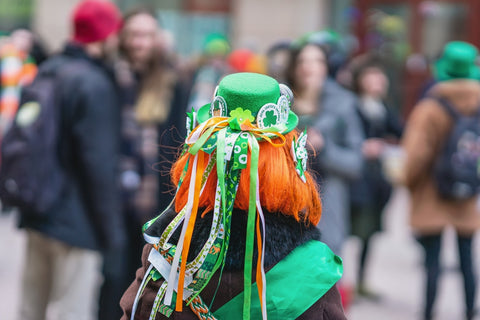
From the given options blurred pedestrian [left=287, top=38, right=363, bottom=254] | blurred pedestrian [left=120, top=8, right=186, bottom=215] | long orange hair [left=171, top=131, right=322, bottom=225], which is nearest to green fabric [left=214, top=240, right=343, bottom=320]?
long orange hair [left=171, top=131, right=322, bottom=225]

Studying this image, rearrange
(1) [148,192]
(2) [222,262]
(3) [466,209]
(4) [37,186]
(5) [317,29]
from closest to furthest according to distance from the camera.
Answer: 1. (2) [222,262]
2. (4) [37,186]
3. (1) [148,192]
4. (3) [466,209]
5. (5) [317,29]

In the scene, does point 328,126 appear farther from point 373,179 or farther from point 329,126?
point 373,179

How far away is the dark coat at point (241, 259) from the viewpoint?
6.63 feet

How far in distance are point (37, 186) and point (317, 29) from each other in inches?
445

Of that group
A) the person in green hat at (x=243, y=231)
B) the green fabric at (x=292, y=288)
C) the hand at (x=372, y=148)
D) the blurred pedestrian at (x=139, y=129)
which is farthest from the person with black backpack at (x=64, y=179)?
the hand at (x=372, y=148)

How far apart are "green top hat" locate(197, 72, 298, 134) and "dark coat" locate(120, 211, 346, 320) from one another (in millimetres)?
269

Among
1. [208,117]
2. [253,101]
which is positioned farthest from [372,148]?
[253,101]

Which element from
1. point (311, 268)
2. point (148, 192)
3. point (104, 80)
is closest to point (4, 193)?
point (104, 80)

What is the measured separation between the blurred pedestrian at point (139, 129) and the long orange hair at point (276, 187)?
7.94ft

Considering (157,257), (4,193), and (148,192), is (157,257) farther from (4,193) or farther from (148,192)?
(148,192)

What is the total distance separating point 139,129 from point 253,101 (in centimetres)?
265

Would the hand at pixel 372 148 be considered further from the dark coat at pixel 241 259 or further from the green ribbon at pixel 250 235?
the green ribbon at pixel 250 235

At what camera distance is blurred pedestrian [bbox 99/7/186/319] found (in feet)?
14.9

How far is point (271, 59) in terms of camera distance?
245 inches
